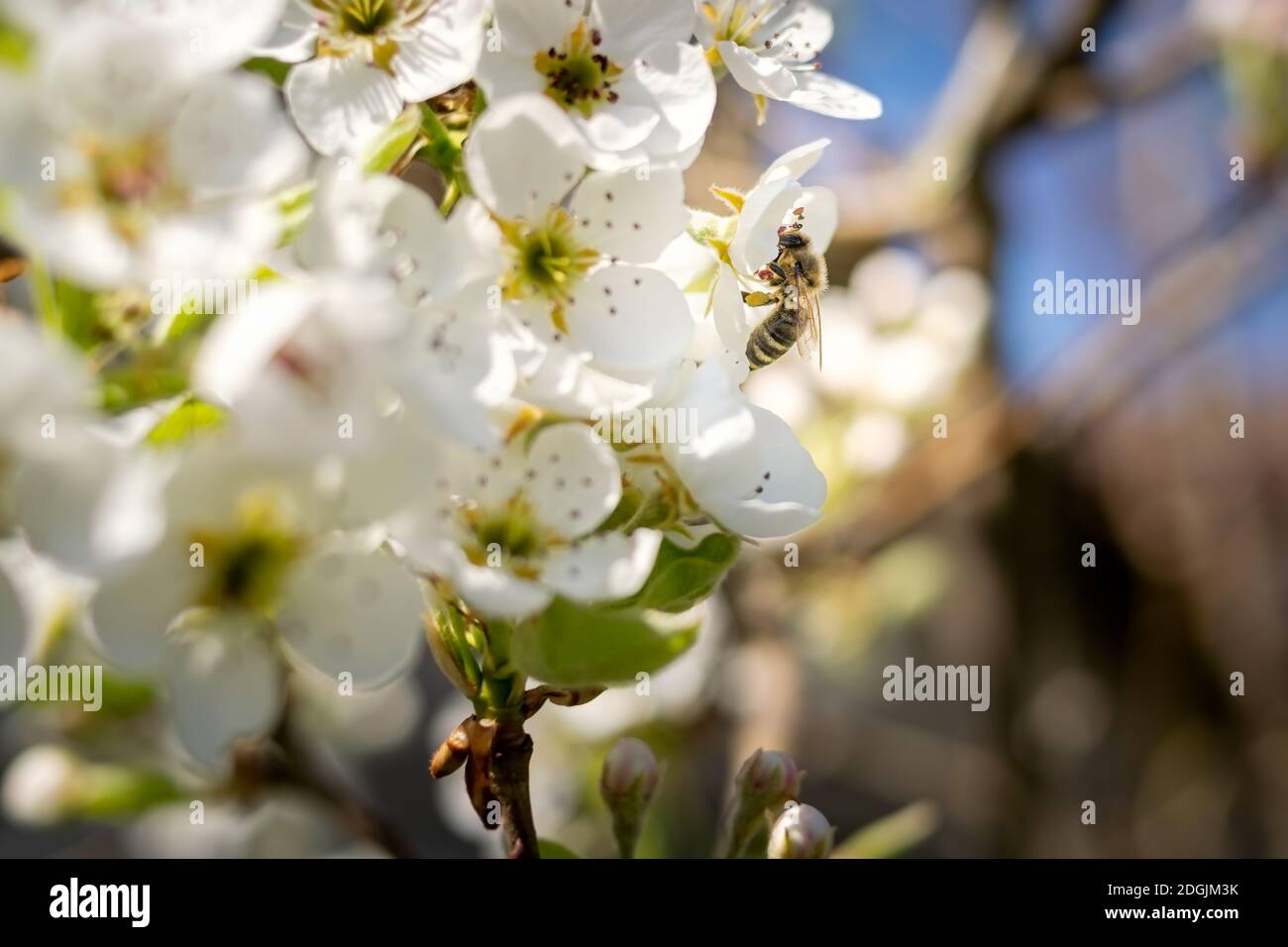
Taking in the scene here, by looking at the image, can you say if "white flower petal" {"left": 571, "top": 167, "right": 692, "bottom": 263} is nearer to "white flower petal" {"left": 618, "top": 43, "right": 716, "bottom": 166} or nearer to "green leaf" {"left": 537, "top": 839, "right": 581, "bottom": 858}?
"white flower petal" {"left": 618, "top": 43, "right": 716, "bottom": 166}

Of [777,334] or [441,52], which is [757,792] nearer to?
[777,334]

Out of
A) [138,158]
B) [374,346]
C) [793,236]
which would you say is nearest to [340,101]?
[138,158]

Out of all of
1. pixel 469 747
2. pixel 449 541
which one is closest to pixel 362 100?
pixel 449 541

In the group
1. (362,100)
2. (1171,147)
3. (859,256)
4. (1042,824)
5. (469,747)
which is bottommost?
(1042,824)

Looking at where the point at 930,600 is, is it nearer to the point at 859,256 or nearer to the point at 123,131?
the point at 859,256

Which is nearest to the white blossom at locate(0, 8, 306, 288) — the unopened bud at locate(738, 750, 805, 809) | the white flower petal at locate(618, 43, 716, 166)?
the white flower petal at locate(618, 43, 716, 166)
